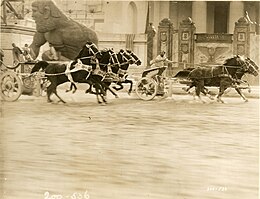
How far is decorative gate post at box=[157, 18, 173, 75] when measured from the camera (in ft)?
7.59

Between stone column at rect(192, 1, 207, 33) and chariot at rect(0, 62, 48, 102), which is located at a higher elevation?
stone column at rect(192, 1, 207, 33)

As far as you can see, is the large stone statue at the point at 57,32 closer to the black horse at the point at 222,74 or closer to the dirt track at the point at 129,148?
the dirt track at the point at 129,148

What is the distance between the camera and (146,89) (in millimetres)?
2334

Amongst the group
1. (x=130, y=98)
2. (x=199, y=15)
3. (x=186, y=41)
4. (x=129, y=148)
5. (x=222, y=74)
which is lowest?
(x=129, y=148)

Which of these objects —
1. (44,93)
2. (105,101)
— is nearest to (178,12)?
(105,101)

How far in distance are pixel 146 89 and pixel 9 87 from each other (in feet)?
1.93

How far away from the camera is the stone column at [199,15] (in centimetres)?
232

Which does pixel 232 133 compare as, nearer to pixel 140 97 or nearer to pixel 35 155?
pixel 140 97

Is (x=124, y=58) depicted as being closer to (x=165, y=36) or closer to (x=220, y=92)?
(x=165, y=36)

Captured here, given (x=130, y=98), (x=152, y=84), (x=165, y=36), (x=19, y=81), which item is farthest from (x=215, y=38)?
(x=19, y=81)

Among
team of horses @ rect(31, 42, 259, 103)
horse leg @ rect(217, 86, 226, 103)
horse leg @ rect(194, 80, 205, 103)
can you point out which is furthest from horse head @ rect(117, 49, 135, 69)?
horse leg @ rect(217, 86, 226, 103)

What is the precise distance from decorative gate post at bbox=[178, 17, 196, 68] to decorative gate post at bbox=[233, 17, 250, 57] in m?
0.19

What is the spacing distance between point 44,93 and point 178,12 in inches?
26.6

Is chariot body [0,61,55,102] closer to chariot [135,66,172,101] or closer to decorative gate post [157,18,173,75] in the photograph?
chariot [135,66,172,101]
